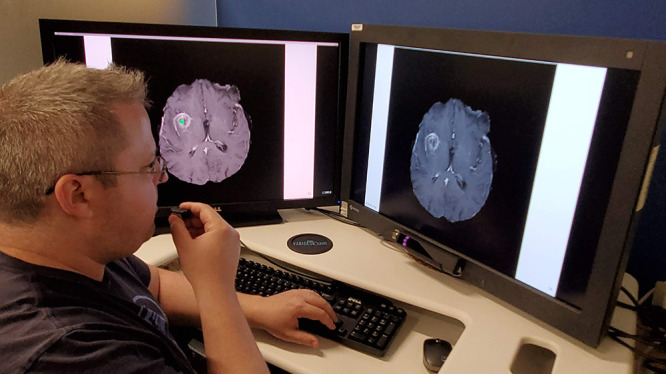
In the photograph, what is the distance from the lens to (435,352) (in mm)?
873

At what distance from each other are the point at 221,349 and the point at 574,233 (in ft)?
1.96

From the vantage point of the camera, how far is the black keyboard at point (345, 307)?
92 centimetres

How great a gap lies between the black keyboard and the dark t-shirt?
310 mm

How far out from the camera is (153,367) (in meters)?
0.67

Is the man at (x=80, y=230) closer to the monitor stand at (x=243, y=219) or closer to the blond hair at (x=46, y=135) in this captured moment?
the blond hair at (x=46, y=135)

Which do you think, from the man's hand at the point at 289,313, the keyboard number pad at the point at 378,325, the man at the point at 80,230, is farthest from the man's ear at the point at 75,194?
the keyboard number pad at the point at 378,325

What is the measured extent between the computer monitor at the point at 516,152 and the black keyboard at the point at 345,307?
0.14 m

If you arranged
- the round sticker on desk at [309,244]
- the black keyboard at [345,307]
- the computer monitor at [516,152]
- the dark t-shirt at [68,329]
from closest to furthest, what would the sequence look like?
the dark t-shirt at [68,329] < the computer monitor at [516,152] < the black keyboard at [345,307] < the round sticker on desk at [309,244]

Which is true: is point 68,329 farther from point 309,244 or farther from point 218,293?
point 309,244

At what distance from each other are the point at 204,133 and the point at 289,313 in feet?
1.62

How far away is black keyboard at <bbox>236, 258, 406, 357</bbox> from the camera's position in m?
0.92

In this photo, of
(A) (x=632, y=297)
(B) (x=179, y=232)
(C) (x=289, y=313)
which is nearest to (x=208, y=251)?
(B) (x=179, y=232)

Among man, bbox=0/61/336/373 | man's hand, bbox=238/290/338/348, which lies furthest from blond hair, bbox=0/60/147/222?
man's hand, bbox=238/290/338/348

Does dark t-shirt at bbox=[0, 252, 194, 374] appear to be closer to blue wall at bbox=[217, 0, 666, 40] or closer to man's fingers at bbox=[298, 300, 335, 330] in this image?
man's fingers at bbox=[298, 300, 335, 330]
